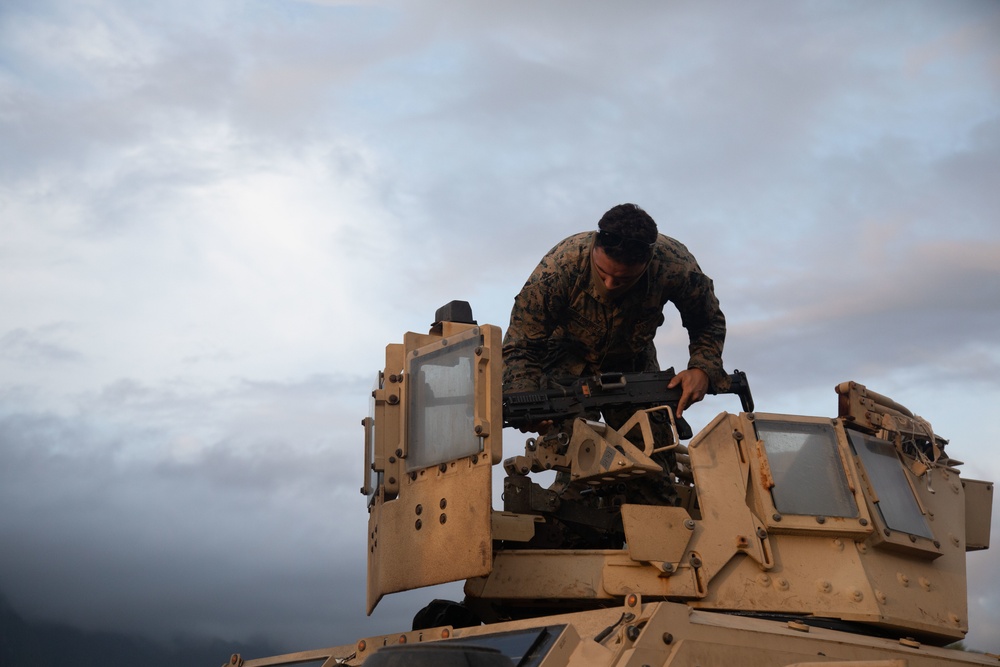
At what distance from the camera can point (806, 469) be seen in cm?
776

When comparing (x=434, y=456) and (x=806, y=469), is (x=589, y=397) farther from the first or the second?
(x=806, y=469)

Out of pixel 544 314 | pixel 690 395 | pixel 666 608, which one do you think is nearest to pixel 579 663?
pixel 666 608

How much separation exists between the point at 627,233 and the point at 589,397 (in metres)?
1.24

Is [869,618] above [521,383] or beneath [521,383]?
beneath

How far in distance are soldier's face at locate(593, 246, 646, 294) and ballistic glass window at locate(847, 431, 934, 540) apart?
204 cm

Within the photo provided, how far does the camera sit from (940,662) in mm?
6918

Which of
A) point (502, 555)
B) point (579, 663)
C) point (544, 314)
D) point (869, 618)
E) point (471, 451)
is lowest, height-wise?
point (579, 663)

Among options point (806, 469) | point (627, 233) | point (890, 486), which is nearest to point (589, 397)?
point (627, 233)

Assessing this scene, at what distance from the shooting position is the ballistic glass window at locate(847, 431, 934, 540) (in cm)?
784

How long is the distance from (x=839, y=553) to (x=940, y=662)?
34.0 inches

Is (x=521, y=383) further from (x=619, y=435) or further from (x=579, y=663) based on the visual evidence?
(x=579, y=663)

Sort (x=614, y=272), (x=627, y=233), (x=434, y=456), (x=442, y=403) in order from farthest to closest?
(x=614, y=272), (x=627, y=233), (x=442, y=403), (x=434, y=456)

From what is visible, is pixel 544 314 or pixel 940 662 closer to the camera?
pixel 940 662

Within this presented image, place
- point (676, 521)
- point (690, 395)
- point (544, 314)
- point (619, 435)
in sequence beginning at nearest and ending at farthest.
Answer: point (676, 521) → point (619, 435) → point (690, 395) → point (544, 314)
